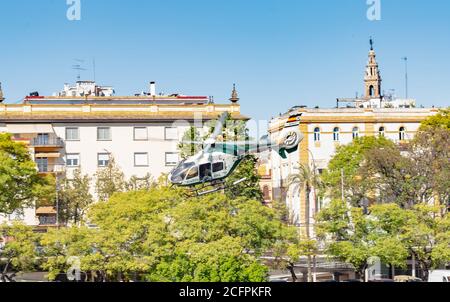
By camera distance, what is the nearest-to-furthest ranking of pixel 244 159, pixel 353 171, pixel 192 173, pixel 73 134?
pixel 192 173, pixel 244 159, pixel 353 171, pixel 73 134

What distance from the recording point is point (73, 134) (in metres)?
33.4

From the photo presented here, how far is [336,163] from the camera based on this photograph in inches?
1172

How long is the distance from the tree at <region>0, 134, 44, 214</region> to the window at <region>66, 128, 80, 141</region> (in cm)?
475

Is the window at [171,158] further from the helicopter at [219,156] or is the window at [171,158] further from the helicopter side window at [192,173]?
the helicopter side window at [192,173]

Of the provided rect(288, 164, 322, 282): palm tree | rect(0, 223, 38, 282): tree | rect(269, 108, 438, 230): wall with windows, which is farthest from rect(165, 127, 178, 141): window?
rect(0, 223, 38, 282): tree

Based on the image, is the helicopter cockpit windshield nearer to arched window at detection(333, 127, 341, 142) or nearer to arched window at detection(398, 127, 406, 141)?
arched window at detection(333, 127, 341, 142)

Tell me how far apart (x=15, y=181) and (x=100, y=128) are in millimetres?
6417

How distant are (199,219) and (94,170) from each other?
8.46 m

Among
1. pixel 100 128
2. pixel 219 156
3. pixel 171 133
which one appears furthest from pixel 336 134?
pixel 219 156

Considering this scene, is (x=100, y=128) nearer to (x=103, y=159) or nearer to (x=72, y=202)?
(x=103, y=159)

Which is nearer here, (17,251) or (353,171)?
(17,251)
